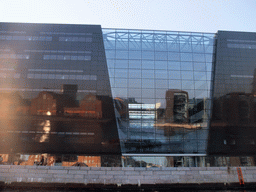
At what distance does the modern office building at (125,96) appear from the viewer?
23875 mm

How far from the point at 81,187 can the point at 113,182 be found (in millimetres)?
3509

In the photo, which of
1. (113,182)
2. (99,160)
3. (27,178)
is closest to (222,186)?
(113,182)

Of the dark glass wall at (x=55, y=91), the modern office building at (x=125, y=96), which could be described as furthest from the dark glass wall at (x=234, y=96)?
the dark glass wall at (x=55, y=91)

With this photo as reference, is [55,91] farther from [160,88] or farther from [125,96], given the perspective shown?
[160,88]

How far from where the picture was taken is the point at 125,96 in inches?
981

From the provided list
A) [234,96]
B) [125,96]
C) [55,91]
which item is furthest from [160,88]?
[55,91]

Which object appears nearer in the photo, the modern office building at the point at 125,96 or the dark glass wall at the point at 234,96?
the modern office building at the point at 125,96

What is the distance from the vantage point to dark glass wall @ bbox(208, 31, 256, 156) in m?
24.9

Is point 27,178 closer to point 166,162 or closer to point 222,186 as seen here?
point 166,162

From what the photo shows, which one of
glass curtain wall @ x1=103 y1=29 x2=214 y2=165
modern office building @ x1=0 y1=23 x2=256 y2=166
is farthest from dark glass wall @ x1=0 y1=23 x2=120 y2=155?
glass curtain wall @ x1=103 y1=29 x2=214 y2=165

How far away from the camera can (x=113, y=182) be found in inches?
834

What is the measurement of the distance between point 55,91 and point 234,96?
2377 centimetres

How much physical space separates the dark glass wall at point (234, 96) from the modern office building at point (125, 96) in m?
0.13

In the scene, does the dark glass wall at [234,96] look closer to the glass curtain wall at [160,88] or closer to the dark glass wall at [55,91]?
the glass curtain wall at [160,88]
